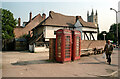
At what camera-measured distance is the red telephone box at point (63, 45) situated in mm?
9047

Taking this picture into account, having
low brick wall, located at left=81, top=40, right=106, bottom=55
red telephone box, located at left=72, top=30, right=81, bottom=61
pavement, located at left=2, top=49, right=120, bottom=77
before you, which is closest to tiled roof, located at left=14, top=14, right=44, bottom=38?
low brick wall, located at left=81, top=40, right=106, bottom=55

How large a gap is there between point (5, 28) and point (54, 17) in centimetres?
1330

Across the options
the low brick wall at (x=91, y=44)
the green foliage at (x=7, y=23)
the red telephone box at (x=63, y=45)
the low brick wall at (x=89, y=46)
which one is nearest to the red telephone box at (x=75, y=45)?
the red telephone box at (x=63, y=45)

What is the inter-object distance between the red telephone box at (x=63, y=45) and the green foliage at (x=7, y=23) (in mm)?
23982

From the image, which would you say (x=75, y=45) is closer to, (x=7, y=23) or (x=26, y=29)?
(x=7, y=23)

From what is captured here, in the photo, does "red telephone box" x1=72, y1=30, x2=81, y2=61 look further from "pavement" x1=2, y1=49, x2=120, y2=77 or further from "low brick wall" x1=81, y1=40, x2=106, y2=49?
"low brick wall" x1=81, y1=40, x2=106, y2=49

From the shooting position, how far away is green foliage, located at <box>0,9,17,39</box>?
2961 centimetres

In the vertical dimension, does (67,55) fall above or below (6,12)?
below

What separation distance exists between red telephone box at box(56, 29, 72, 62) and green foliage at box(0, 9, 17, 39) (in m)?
24.0

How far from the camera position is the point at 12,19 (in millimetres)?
31344

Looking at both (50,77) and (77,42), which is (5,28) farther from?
(50,77)

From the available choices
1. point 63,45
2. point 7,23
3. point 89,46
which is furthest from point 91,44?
point 7,23

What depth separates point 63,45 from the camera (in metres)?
9.02

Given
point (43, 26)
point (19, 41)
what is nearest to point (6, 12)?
point (19, 41)
